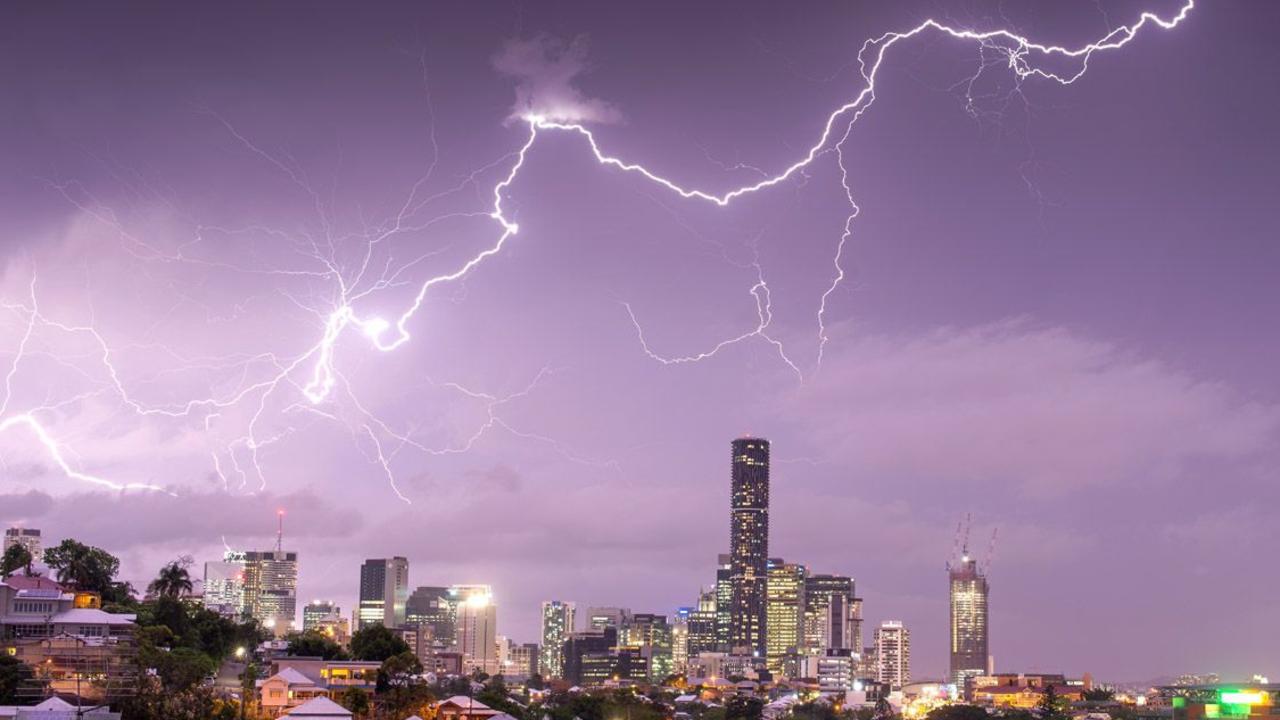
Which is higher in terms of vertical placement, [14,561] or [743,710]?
[14,561]

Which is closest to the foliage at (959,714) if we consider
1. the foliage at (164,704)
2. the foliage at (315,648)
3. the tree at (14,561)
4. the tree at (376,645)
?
the tree at (376,645)

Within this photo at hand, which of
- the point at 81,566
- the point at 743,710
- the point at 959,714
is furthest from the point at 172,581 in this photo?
the point at 959,714

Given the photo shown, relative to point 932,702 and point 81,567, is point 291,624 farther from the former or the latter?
point 81,567

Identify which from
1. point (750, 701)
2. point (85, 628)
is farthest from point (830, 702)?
point (85, 628)

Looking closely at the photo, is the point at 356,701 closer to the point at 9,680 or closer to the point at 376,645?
the point at 376,645

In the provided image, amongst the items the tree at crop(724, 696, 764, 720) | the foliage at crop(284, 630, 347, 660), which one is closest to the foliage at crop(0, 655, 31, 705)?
the foliage at crop(284, 630, 347, 660)

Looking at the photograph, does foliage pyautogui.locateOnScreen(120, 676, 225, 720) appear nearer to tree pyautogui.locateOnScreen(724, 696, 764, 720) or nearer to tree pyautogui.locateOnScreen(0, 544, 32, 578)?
tree pyautogui.locateOnScreen(0, 544, 32, 578)
